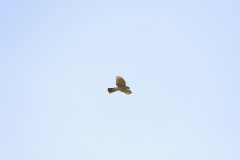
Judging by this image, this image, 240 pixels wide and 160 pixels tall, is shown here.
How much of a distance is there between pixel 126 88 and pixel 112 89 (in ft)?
3.43

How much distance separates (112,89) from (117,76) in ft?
4.08

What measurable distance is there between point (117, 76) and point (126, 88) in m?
1.31

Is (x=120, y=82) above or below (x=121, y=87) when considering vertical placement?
above

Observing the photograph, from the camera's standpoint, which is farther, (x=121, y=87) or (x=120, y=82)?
(x=121, y=87)

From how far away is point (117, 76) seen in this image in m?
75.3

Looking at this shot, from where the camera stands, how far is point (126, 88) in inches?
2992

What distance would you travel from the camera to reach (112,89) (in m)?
76.0
